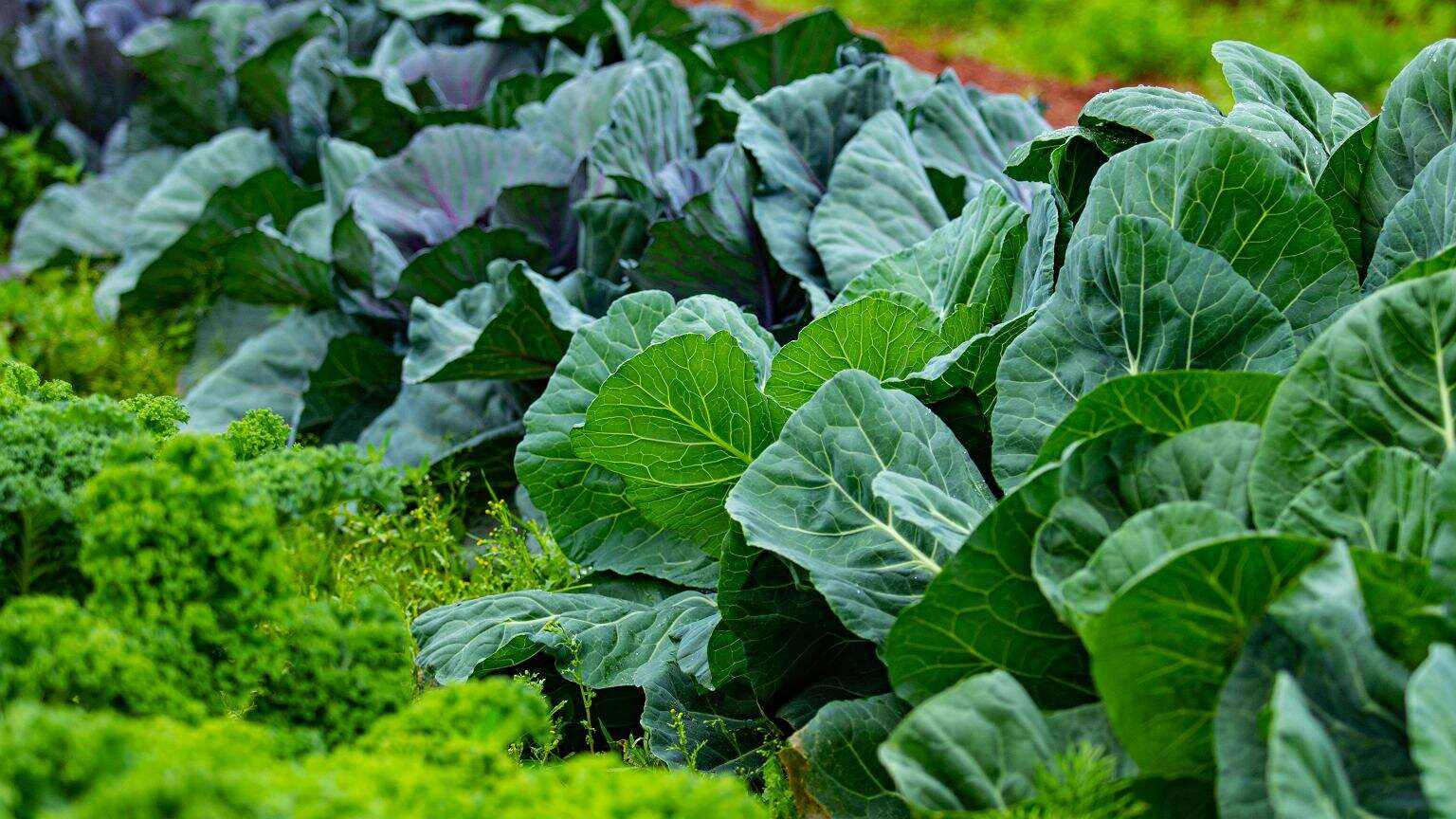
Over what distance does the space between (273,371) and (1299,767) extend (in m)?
3.84

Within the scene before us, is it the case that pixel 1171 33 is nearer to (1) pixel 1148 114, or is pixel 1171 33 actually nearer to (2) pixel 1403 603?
(1) pixel 1148 114

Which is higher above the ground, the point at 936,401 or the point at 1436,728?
the point at 1436,728

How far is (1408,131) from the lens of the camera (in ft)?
7.78

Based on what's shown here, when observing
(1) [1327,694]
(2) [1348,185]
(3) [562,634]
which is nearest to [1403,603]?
(1) [1327,694]

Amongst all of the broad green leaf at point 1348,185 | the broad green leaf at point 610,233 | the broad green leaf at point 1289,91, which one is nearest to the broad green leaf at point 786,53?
the broad green leaf at point 610,233

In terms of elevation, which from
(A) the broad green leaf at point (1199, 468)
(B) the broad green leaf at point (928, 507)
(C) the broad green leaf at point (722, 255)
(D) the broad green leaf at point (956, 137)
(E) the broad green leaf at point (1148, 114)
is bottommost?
(C) the broad green leaf at point (722, 255)

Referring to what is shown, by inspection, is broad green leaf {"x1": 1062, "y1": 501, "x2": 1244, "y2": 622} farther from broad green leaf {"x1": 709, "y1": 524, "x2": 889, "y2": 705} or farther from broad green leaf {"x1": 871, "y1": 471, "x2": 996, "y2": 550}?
broad green leaf {"x1": 709, "y1": 524, "x2": 889, "y2": 705}

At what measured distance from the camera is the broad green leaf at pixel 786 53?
4.51 metres

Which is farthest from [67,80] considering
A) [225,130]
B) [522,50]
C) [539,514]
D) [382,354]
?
[539,514]

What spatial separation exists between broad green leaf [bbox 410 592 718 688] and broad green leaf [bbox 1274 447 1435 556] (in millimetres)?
1241

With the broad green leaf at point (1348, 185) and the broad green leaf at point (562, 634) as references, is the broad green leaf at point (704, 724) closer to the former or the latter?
the broad green leaf at point (562, 634)

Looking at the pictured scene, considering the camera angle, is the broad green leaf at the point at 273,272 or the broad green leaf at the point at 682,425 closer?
the broad green leaf at the point at 682,425

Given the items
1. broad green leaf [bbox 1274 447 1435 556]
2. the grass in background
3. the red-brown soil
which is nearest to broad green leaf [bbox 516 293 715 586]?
broad green leaf [bbox 1274 447 1435 556]

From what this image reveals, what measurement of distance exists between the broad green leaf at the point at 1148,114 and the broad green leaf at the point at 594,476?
98 cm
